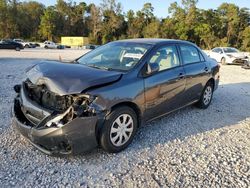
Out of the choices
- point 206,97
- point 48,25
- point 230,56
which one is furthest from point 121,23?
point 206,97

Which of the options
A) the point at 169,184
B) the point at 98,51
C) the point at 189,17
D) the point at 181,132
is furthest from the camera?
the point at 189,17

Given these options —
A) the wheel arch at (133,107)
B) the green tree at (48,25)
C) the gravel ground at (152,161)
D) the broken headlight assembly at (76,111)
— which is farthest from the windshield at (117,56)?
the green tree at (48,25)

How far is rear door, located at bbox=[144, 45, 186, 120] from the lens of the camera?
418 centimetres

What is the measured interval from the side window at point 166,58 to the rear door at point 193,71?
0.26 m

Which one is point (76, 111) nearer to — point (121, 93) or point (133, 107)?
point (121, 93)

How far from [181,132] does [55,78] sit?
93.5 inches

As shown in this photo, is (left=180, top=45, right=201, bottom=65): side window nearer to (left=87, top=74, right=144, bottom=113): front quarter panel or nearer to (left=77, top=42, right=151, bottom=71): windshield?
(left=77, top=42, right=151, bottom=71): windshield

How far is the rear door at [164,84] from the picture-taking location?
4184 millimetres

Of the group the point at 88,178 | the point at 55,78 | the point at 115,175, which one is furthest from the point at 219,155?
the point at 55,78

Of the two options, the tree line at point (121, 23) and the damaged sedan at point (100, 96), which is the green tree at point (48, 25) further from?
the damaged sedan at point (100, 96)

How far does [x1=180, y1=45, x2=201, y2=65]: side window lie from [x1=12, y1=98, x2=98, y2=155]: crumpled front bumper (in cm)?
260

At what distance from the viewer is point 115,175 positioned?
3.26 metres

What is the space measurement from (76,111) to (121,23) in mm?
72283

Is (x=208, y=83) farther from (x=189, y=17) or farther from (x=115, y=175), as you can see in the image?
(x=189, y=17)
